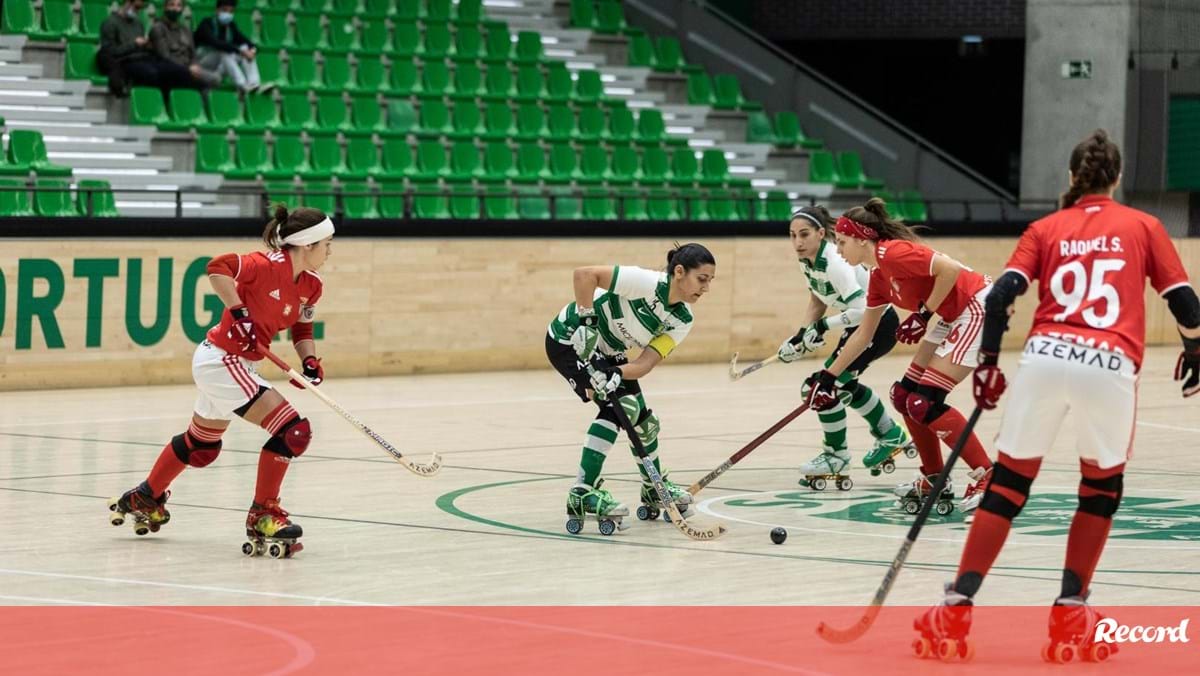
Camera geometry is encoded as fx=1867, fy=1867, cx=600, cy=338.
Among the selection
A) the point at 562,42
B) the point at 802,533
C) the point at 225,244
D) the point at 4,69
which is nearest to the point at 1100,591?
the point at 802,533

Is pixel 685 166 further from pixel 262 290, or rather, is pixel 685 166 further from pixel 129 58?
pixel 262 290

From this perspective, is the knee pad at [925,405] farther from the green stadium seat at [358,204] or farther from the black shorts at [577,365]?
the green stadium seat at [358,204]

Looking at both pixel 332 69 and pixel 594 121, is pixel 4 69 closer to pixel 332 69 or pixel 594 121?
pixel 332 69

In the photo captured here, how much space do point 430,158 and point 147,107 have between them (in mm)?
Result: 3151

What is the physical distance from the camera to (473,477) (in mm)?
11609

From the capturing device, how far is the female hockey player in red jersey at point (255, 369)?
28.3ft

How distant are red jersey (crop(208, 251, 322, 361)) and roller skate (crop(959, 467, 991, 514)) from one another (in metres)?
3.91

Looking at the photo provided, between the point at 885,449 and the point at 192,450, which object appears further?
the point at 885,449

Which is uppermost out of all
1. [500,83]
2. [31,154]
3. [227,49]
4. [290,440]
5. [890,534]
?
Answer: [227,49]

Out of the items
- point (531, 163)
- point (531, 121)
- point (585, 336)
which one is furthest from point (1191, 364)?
point (531, 121)

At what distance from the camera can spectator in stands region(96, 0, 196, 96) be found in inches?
749

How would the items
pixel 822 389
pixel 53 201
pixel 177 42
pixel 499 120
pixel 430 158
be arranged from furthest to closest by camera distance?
pixel 499 120 < pixel 430 158 < pixel 177 42 < pixel 53 201 < pixel 822 389

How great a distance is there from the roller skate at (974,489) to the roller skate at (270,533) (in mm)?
3922

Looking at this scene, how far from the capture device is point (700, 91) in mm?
24891
